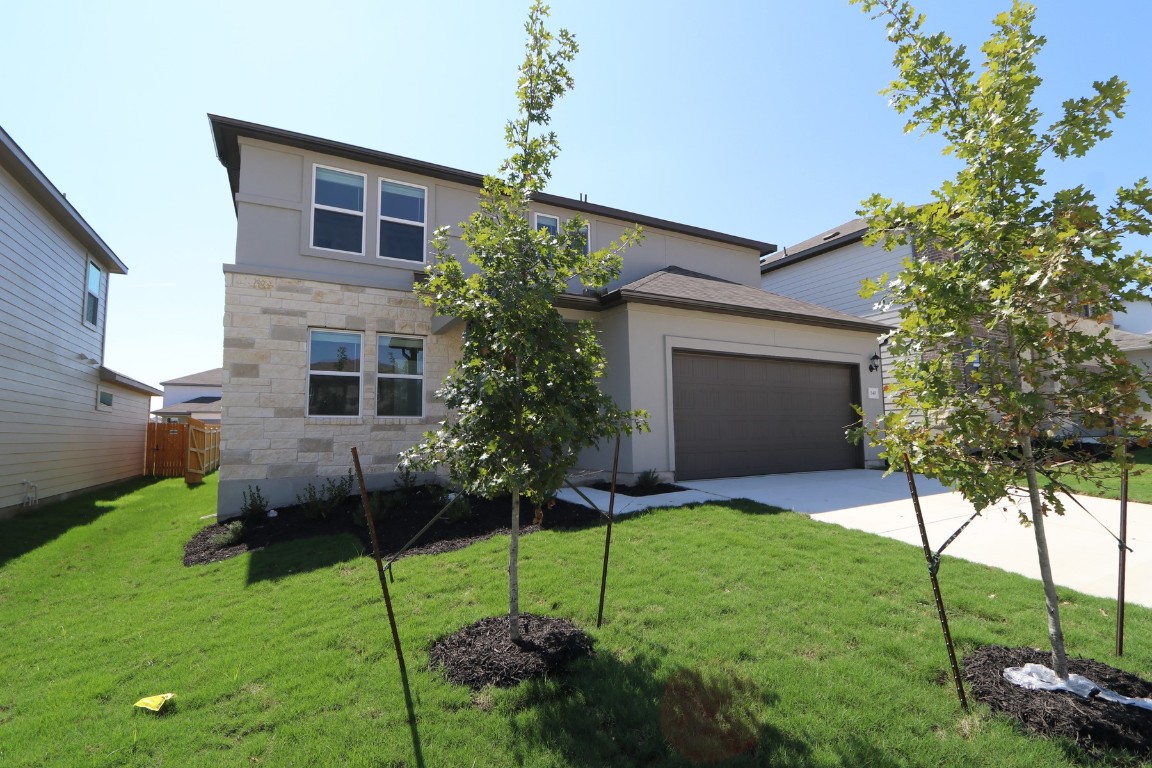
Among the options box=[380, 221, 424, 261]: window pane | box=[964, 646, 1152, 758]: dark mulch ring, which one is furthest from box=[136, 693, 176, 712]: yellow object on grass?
box=[380, 221, 424, 261]: window pane

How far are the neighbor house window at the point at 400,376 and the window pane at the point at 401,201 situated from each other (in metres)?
2.35

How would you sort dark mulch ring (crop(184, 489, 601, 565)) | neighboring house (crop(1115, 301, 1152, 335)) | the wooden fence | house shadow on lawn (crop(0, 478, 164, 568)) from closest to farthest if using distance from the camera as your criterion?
dark mulch ring (crop(184, 489, 601, 565)) < house shadow on lawn (crop(0, 478, 164, 568)) < the wooden fence < neighboring house (crop(1115, 301, 1152, 335))

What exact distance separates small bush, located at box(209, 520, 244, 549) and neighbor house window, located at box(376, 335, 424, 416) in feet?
9.85

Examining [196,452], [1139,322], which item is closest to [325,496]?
[196,452]

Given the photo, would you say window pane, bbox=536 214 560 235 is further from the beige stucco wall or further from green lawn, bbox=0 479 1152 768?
green lawn, bbox=0 479 1152 768

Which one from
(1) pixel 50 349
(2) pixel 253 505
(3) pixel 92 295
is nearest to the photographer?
(2) pixel 253 505

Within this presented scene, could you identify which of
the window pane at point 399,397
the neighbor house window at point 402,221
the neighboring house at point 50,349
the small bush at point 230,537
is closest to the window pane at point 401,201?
the neighbor house window at point 402,221

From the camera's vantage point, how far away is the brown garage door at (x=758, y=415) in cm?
1003

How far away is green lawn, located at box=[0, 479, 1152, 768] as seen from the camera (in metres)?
2.75

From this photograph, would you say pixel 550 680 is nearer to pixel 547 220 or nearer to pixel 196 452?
pixel 547 220

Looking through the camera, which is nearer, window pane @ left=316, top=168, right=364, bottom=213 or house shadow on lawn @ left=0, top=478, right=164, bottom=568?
house shadow on lawn @ left=0, top=478, right=164, bottom=568

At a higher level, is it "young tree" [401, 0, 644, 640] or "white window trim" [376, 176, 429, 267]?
"white window trim" [376, 176, 429, 267]

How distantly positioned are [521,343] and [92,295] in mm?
16275

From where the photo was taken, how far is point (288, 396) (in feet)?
29.7
